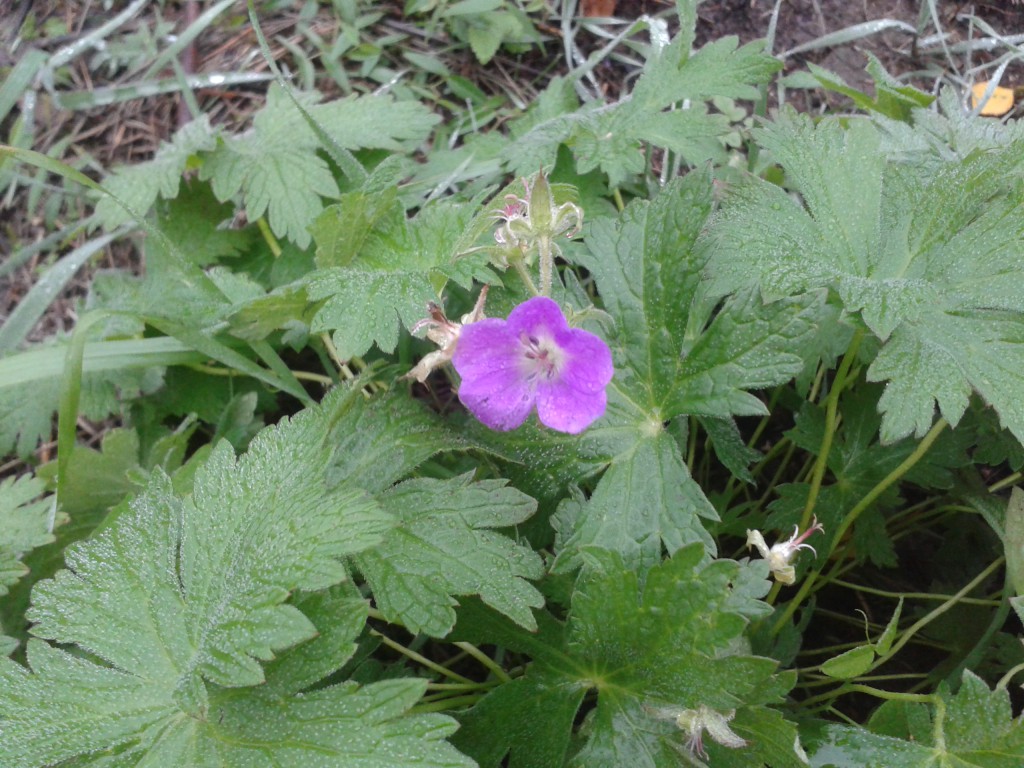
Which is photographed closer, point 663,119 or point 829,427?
point 829,427

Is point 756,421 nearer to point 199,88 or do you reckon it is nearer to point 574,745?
point 574,745

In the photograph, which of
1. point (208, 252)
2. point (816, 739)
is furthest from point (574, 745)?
point (208, 252)

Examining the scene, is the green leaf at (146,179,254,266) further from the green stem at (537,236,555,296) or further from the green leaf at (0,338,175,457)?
the green stem at (537,236,555,296)

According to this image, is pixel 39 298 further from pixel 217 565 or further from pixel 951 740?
pixel 951 740

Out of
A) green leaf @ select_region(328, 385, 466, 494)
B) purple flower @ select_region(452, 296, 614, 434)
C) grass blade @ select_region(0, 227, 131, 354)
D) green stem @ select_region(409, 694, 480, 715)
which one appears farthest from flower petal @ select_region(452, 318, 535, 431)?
grass blade @ select_region(0, 227, 131, 354)

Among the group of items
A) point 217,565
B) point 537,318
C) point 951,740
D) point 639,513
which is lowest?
A: point 951,740

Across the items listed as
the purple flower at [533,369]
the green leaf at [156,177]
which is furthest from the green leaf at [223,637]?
the green leaf at [156,177]

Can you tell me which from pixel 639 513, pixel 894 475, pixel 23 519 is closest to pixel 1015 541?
pixel 894 475
